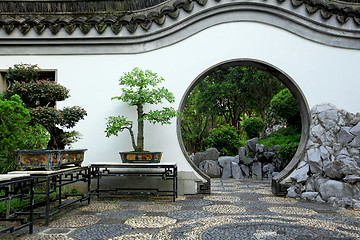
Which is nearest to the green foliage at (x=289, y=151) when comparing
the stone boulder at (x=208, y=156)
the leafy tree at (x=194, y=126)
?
the stone boulder at (x=208, y=156)

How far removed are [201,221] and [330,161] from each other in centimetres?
286

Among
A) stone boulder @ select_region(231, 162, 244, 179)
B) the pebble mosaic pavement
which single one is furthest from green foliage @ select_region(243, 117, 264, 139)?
the pebble mosaic pavement

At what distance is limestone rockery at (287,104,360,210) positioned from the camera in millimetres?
4723

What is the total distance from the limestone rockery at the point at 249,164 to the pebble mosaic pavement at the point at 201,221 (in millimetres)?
4866

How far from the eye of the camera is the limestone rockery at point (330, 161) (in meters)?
4.72

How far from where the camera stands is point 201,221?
367 cm

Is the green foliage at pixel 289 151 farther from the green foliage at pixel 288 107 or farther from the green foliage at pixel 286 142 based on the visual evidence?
the green foliage at pixel 288 107

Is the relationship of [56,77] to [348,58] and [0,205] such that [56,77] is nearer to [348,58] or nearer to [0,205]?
[0,205]

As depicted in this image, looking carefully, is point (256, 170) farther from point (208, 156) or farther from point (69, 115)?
point (69, 115)

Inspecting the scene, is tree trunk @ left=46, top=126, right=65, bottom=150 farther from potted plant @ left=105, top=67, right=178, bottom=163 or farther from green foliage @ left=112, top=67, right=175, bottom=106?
green foliage @ left=112, top=67, right=175, bottom=106

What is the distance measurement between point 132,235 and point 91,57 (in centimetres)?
397

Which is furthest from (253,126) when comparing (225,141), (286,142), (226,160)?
(286,142)

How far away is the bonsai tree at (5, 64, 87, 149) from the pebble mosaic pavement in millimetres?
1273

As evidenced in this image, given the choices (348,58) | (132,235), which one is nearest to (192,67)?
(348,58)
